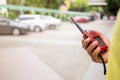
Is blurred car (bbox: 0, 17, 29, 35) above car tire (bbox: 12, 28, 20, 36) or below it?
above

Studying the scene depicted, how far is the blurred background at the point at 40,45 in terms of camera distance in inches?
138

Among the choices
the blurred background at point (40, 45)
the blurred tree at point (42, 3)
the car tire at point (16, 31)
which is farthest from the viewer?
the car tire at point (16, 31)

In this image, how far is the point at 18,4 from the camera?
618cm

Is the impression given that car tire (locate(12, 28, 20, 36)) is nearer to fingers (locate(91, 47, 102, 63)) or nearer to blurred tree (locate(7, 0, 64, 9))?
blurred tree (locate(7, 0, 64, 9))

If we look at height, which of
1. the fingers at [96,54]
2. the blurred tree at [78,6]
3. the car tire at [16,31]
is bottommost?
the car tire at [16,31]

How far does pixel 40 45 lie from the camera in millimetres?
6500

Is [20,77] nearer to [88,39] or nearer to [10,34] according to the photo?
[88,39]

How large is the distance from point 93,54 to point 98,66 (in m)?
2.87

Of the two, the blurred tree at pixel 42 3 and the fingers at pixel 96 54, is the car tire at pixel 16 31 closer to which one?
the blurred tree at pixel 42 3

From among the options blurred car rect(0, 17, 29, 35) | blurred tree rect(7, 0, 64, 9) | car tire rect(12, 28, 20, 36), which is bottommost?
car tire rect(12, 28, 20, 36)

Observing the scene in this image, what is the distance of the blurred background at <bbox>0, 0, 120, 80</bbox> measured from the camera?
350cm

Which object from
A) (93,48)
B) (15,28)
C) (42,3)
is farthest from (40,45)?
(93,48)

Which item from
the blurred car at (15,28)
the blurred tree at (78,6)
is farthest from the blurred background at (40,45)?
the blurred tree at (78,6)

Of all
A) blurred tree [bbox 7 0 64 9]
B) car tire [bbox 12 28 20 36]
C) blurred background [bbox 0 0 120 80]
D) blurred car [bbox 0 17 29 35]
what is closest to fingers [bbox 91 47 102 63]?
blurred background [bbox 0 0 120 80]
